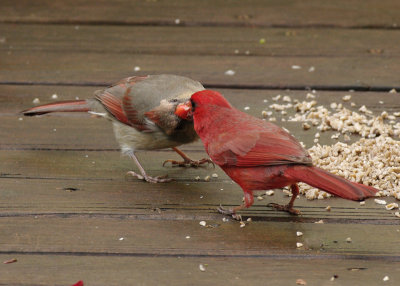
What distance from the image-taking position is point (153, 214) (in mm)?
3061

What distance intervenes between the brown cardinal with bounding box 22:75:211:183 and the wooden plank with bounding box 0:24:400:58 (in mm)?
1320

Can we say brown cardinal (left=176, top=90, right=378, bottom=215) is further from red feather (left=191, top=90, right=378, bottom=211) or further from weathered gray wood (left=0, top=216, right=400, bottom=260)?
weathered gray wood (left=0, top=216, right=400, bottom=260)

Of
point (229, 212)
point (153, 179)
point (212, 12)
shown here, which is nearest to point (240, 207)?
point (229, 212)

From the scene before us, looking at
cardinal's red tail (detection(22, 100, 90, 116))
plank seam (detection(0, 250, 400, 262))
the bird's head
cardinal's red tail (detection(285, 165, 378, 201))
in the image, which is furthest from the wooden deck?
the bird's head

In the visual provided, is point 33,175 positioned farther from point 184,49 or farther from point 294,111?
point 184,49

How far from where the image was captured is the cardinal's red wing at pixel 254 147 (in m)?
2.84

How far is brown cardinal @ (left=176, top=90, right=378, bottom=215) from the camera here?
2709 mm

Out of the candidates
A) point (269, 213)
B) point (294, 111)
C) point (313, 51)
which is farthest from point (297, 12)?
point (269, 213)

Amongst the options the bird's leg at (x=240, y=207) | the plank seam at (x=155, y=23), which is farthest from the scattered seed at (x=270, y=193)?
the plank seam at (x=155, y=23)

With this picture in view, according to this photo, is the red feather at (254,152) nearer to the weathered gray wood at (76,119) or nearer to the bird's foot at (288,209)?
the bird's foot at (288,209)

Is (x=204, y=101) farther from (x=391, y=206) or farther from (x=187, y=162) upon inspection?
(x=391, y=206)

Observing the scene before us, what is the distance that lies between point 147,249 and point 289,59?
2477 millimetres

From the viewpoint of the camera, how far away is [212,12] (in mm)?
5684

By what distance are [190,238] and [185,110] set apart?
69 cm
